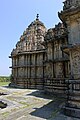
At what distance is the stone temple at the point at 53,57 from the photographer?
8406mm

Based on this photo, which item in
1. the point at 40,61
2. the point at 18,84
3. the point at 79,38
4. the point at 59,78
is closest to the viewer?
the point at 79,38

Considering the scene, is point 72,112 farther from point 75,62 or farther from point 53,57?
point 53,57

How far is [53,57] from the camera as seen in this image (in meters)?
16.2

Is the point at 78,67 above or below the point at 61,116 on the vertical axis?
above

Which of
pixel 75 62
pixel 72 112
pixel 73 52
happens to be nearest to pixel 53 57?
pixel 73 52

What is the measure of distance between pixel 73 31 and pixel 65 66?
6652 millimetres

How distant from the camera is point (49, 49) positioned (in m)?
16.8

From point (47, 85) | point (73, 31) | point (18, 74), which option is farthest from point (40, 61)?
point (73, 31)

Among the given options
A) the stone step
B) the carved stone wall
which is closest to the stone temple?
the carved stone wall

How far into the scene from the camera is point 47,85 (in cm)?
1602

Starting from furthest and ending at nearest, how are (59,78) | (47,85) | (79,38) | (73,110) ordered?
(47,85), (59,78), (79,38), (73,110)

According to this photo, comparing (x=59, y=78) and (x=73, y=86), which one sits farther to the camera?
(x=59, y=78)

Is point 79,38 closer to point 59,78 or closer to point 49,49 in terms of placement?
point 59,78

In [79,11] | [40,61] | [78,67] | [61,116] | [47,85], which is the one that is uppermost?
[79,11]
